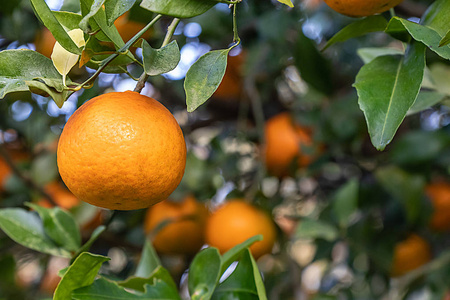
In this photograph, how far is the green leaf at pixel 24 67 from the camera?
0.41 metres

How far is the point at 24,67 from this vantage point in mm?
417

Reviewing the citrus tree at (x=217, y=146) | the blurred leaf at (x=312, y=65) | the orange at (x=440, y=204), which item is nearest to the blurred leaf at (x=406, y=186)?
the citrus tree at (x=217, y=146)

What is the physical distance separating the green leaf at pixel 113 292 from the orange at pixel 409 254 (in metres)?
0.79

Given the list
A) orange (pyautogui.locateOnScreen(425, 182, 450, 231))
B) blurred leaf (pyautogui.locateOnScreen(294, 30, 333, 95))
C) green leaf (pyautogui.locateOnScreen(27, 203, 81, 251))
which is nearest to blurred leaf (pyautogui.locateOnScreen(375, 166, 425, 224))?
orange (pyautogui.locateOnScreen(425, 182, 450, 231))

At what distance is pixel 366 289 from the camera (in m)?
1.59

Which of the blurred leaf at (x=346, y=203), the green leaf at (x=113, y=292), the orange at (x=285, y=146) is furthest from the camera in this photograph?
the orange at (x=285, y=146)

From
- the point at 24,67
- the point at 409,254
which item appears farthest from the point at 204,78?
the point at 409,254

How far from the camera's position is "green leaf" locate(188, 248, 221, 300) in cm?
54

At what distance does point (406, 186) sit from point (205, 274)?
23.3 inches

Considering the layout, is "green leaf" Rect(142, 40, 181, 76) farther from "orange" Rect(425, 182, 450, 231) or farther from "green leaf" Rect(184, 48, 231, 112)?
"orange" Rect(425, 182, 450, 231)

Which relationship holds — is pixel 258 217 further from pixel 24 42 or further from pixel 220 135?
pixel 24 42

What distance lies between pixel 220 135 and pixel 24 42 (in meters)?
0.53

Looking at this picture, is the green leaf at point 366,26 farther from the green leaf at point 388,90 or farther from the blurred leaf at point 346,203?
the blurred leaf at point 346,203

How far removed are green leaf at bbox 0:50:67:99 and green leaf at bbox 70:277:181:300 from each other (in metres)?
0.22
